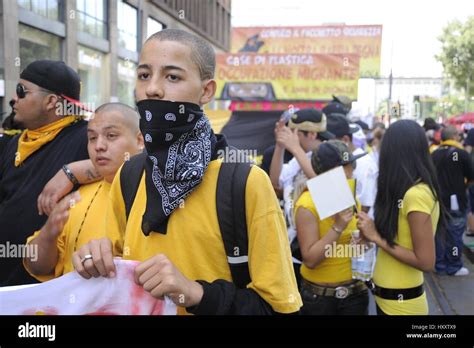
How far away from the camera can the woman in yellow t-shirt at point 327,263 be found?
2.40 m

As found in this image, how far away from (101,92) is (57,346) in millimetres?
2453

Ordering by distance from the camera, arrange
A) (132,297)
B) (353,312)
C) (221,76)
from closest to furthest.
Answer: (132,297)
(353,312)
(221,76)

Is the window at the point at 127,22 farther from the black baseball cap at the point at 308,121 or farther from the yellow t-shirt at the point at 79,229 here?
the black baseball cap at the point at 308,121

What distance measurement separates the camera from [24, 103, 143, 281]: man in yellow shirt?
1749 mm

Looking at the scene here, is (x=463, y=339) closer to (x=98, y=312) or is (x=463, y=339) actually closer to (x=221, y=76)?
(x=98, y=312)

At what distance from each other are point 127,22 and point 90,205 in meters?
1.07

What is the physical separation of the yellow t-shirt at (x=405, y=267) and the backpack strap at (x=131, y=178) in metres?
1.40

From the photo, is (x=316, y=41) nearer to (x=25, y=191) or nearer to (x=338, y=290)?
(x=338, y=290)

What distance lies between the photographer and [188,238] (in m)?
1.20

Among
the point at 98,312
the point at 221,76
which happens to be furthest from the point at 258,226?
the point at 221,76

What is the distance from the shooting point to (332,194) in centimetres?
216

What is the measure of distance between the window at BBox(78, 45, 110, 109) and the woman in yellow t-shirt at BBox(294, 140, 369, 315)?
5.72ft

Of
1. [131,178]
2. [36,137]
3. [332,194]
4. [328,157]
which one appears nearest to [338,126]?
[328,157]

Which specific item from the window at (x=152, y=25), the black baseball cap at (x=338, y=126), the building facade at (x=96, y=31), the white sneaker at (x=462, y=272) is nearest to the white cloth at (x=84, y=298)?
the building facade at (x=96, y=31)
